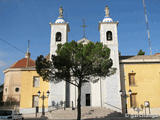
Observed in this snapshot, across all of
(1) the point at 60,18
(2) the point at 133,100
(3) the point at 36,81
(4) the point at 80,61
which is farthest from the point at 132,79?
(1) the point at 60,18

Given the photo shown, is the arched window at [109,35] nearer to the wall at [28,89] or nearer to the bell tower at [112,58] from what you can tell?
the bell tower at [112,58]

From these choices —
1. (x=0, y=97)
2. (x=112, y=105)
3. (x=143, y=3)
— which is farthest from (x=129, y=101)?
(x=0, y=97)

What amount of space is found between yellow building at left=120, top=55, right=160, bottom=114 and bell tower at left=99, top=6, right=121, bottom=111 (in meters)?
0.93

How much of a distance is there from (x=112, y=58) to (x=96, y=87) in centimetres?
444

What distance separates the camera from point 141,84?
23562 millimetres

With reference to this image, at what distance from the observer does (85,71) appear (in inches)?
617

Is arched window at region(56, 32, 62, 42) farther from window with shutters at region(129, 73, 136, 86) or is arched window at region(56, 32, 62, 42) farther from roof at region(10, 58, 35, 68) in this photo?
roof at region(10, 58, 35, 68)

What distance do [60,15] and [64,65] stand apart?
550 inches

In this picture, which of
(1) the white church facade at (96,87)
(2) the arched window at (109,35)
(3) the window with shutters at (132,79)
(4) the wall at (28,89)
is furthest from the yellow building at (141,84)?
(4) the wall at (28,89)

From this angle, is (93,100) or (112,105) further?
(93,100)

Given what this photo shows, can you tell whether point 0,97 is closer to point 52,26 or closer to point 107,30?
point 52,26

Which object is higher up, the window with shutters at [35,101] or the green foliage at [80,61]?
the green foliage at [80,61]

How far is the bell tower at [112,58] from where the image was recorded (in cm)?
2280

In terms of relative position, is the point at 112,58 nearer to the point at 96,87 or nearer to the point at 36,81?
the point at 96,87
